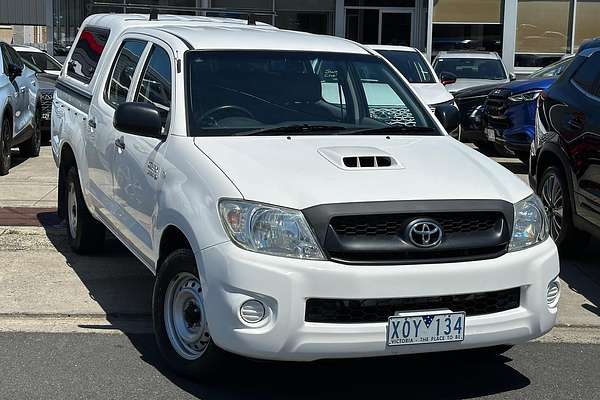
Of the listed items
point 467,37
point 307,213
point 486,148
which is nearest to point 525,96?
point 486,148

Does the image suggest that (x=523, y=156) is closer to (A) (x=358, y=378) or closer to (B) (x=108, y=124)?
(B) (x=108, y=124)

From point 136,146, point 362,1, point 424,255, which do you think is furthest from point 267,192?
point 362,1

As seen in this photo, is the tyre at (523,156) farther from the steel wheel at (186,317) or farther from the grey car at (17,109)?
the steel wheel at (186,317)

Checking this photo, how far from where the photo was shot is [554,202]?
729cm

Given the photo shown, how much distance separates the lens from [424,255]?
4.11 m

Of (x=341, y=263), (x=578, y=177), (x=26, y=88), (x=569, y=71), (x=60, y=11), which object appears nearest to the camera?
(x=341, y=263)

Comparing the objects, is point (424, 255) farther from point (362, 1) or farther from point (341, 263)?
point (362, 1)

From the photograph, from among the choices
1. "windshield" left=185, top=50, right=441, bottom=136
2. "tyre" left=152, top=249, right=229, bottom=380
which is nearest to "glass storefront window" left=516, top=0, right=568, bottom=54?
"windshield" left=185, top=50, right=441, bottom=136

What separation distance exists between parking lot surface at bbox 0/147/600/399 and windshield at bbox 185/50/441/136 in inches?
53.3

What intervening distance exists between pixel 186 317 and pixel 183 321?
0.04 m

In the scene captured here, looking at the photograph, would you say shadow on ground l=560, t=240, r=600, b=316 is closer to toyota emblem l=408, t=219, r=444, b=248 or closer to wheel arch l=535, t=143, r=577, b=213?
wheel arch l=535, t=143, r=577, b=213

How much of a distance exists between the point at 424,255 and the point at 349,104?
5.81 feet

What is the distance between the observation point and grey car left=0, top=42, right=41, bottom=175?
1103 cm

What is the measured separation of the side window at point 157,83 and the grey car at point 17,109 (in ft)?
18.4
